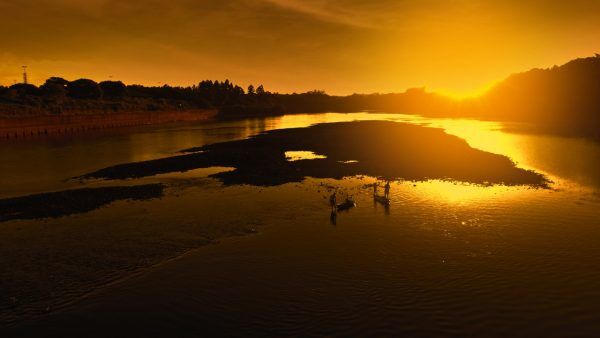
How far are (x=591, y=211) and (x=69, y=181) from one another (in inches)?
1983

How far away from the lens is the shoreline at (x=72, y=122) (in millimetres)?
86125

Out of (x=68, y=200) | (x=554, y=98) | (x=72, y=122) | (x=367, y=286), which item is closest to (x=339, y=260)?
(x=367, y=286)

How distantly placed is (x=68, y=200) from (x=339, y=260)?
84.3ft

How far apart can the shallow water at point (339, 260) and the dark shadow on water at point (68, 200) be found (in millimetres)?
1827

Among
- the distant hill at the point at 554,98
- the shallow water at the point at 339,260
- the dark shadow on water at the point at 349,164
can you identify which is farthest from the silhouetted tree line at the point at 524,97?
the shallow water at the point at 339,260

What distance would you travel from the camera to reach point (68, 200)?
33125mm

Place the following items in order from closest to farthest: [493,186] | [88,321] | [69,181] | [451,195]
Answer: [88,321]
[451,195]
[493,186]
[69,181]

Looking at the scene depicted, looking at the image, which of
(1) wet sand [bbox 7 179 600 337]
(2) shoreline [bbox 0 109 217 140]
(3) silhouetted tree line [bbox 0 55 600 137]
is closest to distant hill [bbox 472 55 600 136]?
(3) silhouetted tree line [bbox 0 55 600 137]

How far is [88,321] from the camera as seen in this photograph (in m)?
15.9

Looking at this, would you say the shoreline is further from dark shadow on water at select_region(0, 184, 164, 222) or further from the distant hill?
the distant hill

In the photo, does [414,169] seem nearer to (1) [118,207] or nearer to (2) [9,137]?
(1) [118,207]

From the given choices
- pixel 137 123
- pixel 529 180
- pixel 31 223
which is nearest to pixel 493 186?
pixel 529 180

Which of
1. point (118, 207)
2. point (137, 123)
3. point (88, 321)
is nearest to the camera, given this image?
point (88, 321)

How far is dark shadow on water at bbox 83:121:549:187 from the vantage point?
42.1 metres
